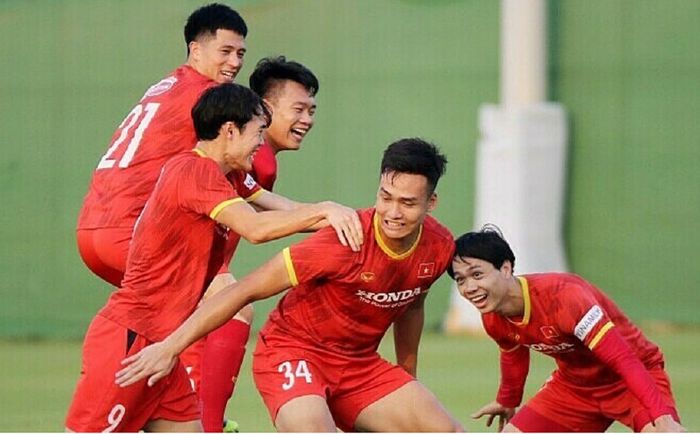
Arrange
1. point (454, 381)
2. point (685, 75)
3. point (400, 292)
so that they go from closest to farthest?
point (400, 292) → point (454, 381) → point (685, 75)

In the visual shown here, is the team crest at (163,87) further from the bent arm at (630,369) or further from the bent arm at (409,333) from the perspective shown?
the bent arm at (630,369)

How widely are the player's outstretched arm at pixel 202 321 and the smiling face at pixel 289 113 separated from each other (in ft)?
4.21

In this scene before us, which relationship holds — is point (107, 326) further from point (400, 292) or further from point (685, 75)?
point (685, 75)

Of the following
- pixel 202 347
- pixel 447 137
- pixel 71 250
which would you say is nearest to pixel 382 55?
pixel 447 137

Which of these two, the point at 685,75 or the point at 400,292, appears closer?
the point at 400,292

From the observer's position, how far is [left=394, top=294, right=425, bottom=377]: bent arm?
7.82 meters

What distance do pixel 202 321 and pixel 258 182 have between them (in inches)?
70.6

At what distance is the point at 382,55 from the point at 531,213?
2.33 metres

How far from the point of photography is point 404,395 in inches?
297

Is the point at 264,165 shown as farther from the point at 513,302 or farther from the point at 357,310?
the point at 513,302

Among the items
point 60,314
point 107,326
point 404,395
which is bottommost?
point 60,314

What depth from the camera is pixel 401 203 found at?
718 cm

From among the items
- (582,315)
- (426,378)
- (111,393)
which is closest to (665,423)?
(582,315)

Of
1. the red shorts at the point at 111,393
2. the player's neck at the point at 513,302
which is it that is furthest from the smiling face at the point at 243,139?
the player's neck at the point at 513,302
